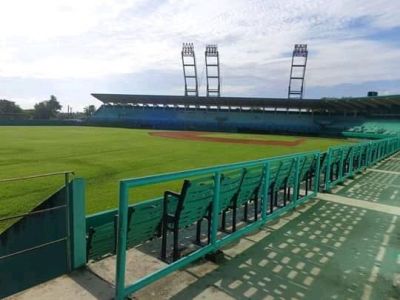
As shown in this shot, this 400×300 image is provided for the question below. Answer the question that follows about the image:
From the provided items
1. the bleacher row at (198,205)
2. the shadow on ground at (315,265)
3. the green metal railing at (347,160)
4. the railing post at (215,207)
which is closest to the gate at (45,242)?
the bleacher row at (198,205)

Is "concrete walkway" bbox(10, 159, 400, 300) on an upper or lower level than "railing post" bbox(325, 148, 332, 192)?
lower

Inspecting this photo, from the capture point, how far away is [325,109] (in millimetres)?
64750

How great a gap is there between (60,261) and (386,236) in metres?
5.26

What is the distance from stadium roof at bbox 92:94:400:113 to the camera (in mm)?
52812

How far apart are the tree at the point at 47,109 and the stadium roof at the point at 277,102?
24.4 m

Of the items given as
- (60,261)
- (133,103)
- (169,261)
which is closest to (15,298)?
(169,261)

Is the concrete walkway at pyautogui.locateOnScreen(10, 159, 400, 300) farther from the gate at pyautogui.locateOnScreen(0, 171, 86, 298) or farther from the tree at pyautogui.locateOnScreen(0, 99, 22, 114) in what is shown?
the tree at pyautogui.locateOnScreen(0, 99, 22, 114)

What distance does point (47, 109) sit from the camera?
337 feet

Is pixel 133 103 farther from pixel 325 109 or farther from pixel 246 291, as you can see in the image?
pixel 246 291

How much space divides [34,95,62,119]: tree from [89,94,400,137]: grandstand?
2365cm

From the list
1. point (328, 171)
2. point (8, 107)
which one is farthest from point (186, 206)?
point (8, 107)

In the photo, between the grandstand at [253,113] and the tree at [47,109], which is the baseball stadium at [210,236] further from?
the tree at [47,109]

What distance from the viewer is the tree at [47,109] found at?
9644 centimetres

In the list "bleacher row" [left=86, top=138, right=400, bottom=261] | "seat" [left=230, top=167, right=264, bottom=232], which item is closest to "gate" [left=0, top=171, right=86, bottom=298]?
"bleacher row" [left=86, top=138, right=400, bottom=261]
